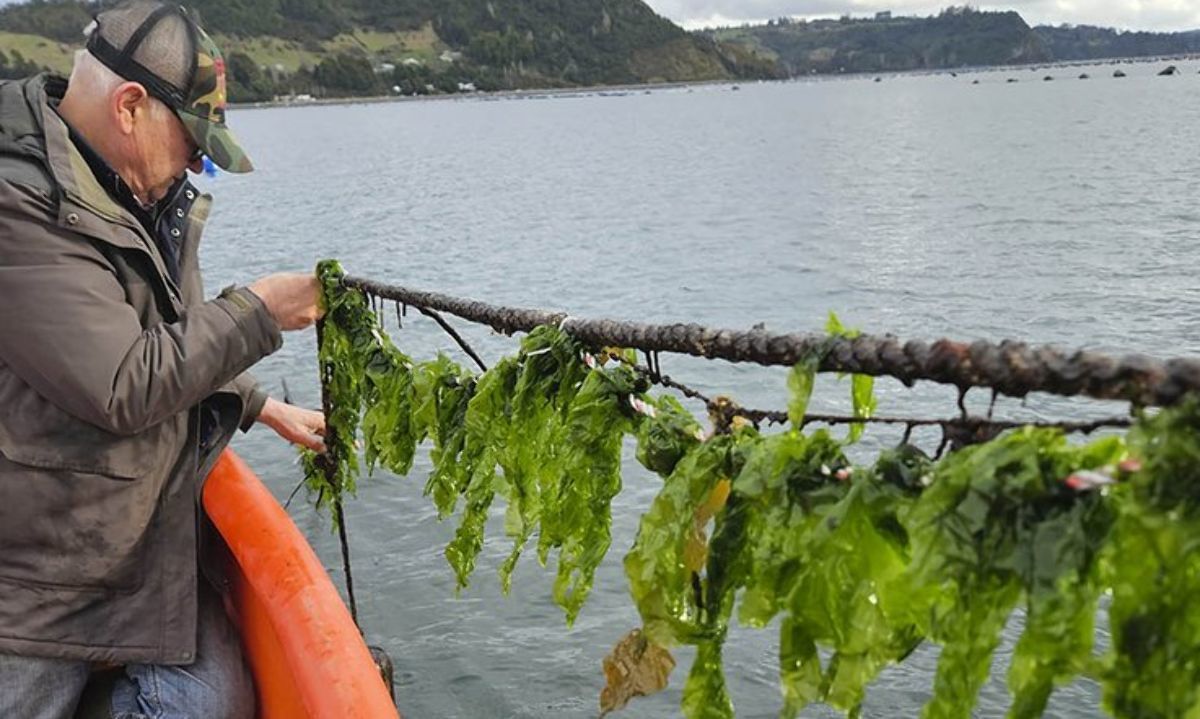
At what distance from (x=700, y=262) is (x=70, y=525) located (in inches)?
885

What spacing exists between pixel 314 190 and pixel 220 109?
1779 inches

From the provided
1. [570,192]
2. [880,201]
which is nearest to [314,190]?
[570,192]

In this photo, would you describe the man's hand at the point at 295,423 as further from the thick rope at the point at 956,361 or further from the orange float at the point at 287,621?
the thick rope at the point at 956,361

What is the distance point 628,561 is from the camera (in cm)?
256

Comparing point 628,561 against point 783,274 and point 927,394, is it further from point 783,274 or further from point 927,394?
point 783,274

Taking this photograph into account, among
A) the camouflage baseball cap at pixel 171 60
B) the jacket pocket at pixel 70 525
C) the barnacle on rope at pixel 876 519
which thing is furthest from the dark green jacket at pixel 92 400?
the barnacle on rope at pixel 876 519

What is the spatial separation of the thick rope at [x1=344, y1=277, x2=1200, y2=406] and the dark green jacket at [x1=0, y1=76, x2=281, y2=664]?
1.31 meters

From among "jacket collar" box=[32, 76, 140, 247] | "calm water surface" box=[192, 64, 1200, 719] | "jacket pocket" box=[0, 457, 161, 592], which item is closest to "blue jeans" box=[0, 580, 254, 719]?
"jacket pocket" box=[0, 457, 161, 592]

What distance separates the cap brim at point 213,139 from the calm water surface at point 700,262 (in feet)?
16.2

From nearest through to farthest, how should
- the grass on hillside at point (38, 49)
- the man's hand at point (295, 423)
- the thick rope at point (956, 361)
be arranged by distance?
the thick rope at point (956, 361) < the man's hand at point (295, 423) < the grass on hillside at point (38, 49)

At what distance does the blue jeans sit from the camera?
335cm

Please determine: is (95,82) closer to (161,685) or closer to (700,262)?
(161,685)

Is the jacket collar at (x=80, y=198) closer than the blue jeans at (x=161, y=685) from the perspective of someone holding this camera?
Yes

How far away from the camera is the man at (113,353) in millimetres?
2867
